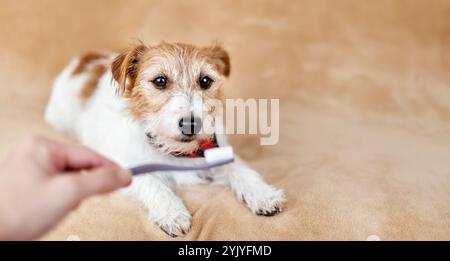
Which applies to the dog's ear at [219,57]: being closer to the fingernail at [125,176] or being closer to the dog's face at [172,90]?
the dog's face at [172,90]

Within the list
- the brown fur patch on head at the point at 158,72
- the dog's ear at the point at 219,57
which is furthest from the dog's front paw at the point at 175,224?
the dog's ear at the point at 219,57

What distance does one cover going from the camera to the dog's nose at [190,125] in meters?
2.01

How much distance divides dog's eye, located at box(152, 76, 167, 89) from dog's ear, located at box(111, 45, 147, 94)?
0.17 m

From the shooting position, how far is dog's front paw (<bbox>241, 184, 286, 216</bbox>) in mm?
2004

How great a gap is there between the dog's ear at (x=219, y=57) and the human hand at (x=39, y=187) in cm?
148

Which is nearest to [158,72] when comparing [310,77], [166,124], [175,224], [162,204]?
[166,124]

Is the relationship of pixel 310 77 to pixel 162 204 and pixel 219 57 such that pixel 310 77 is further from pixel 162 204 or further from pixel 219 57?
pixel 162 204

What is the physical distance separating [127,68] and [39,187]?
1397 mm

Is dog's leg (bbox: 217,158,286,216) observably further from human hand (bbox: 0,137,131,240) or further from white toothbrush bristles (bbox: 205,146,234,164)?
human hand (bbox: 0,137,131,240)

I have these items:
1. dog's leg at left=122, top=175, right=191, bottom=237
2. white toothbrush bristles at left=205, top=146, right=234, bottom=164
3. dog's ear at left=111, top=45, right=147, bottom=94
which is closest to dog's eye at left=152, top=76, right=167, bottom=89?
dog's ear at left=111, top=45, right=147, bottom=94

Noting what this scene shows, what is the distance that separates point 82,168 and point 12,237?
0.80ft

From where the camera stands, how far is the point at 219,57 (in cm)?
261
